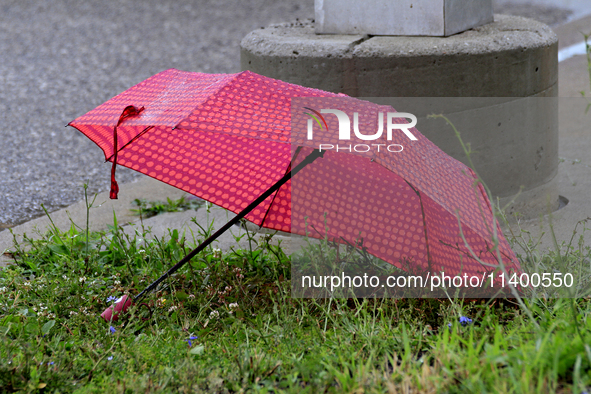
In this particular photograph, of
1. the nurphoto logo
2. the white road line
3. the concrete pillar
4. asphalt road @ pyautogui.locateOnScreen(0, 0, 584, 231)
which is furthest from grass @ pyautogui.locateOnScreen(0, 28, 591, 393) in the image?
the white road line

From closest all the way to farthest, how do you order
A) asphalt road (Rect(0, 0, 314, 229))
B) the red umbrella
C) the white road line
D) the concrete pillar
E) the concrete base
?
the red umbrella → the concrete base → the concrete pillar → asphalt road (Rect(0, 0, 314, 229)) → the white road line

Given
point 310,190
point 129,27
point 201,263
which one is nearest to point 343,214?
point 310,190

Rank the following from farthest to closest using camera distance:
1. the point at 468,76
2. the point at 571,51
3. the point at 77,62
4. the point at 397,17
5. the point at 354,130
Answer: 1. the point at 77,62
2. the point at 571,51
3. the point at 397,17
4. the point at 468,76
5. the point at 354,130

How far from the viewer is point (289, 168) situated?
2.72 meters

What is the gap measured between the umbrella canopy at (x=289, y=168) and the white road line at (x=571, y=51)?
593 centimetres

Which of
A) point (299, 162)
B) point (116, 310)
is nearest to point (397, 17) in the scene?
point (299, 162)

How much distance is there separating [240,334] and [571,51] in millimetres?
7177

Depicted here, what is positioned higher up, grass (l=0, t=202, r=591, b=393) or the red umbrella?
the red umbrella

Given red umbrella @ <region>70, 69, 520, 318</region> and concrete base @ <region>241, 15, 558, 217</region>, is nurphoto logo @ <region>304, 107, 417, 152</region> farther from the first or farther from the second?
concrete base @ <region>241, 15, 558, 217</region>

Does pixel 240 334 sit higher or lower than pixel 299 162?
lower

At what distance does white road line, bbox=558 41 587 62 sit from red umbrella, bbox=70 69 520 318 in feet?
19.5

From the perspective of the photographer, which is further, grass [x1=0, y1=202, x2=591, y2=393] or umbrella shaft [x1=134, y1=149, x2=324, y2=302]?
umbrella shaft [x1=134, y1=149, x2=324, y2=302]

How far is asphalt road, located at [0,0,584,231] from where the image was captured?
15.5ft

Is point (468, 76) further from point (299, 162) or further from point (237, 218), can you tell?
point (237, 218)
